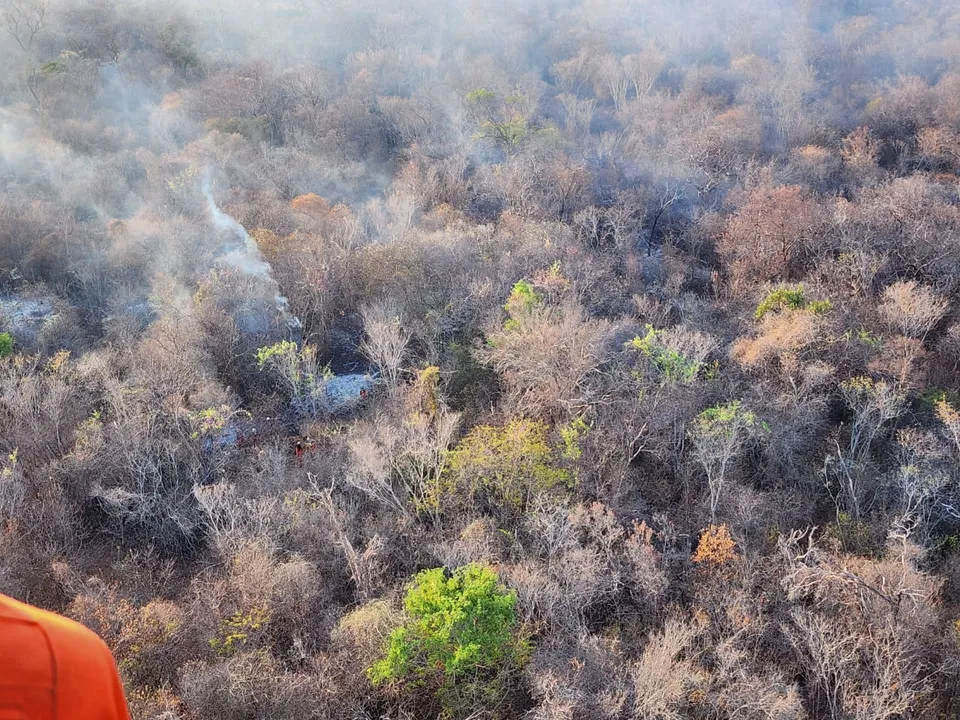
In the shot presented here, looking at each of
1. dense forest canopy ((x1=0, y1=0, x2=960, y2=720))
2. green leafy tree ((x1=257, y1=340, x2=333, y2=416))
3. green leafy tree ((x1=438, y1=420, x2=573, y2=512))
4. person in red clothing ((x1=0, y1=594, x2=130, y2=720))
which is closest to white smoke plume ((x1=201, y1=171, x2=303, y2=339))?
dense forest canopy ((x1=0, y1=0, x2=960, y2=720))

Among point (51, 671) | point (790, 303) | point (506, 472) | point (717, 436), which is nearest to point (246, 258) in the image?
point (506, 472)

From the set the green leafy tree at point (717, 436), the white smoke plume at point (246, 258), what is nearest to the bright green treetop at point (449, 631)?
the green leafy tree at point (717, 436)

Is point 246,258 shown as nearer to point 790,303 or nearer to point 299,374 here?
point 299,374

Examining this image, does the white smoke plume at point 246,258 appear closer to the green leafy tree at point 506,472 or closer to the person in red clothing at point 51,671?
the green leafy tree at point 506,472

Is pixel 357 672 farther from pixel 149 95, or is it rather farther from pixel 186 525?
pixel 149 95

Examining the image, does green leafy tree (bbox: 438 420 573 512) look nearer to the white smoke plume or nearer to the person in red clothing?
the white smoke plume

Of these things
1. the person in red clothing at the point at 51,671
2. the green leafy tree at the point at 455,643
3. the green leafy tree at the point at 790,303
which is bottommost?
the green leafy tree at the point at 455,643
